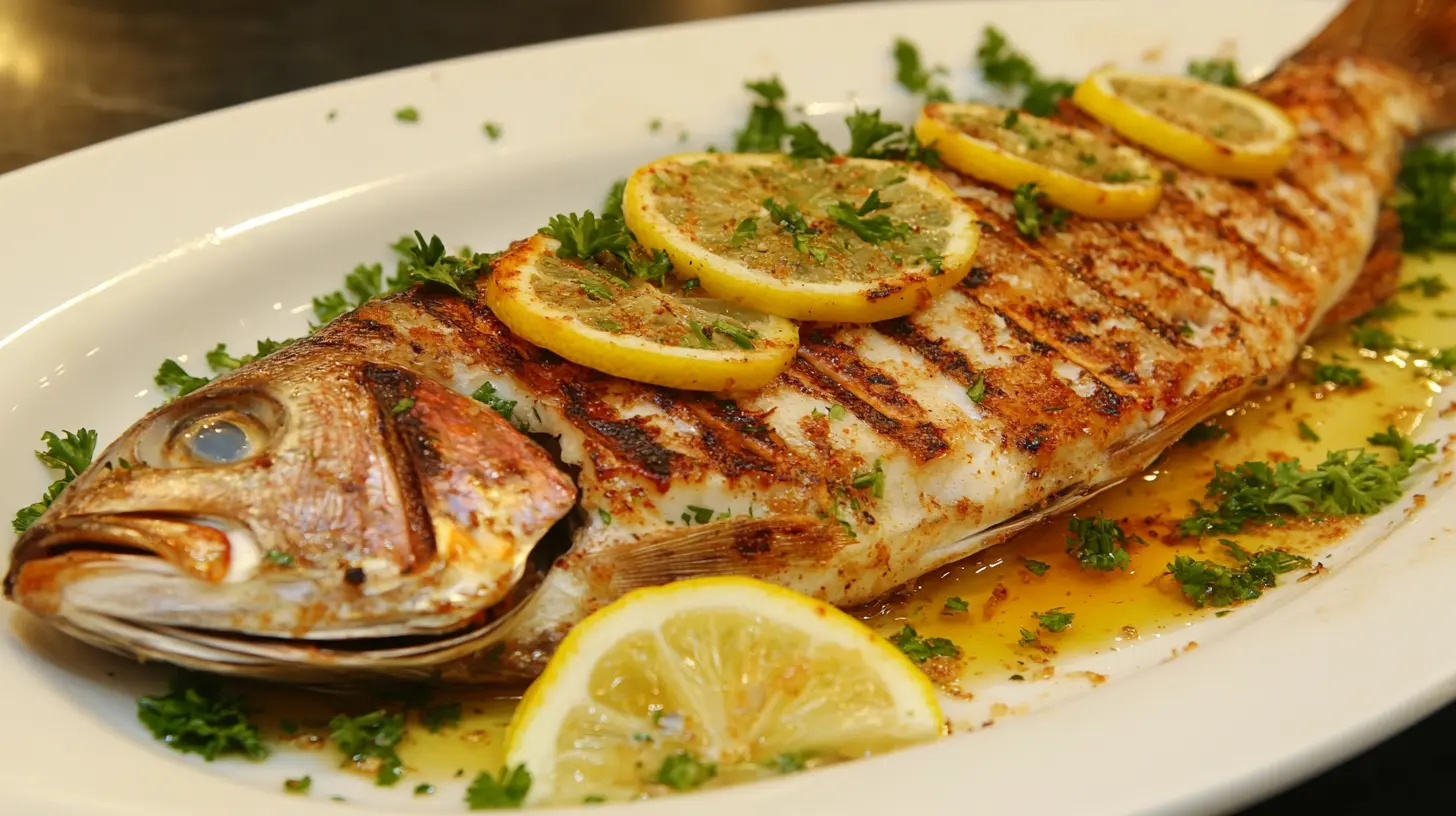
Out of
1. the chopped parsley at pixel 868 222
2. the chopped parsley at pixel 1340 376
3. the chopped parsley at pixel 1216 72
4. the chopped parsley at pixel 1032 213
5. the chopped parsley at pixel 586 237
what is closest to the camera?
the chopped parsley at pixel 586 237

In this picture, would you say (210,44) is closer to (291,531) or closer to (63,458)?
(63,458)

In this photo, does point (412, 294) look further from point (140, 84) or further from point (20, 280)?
point (140, 84)

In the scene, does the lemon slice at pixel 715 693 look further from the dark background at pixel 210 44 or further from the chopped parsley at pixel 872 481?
the dark background at pixel 210 44

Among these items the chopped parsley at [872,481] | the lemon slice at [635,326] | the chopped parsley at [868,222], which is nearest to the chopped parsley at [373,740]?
the lemon slice at [635,326]

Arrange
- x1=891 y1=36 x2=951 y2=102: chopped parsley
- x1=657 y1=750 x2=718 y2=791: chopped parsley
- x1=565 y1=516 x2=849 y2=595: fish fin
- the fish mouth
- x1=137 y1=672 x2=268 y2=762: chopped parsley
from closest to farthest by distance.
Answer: the fish mouth
x1=657 y1=750 x2=718 y2=791: chopped parsley
x1=137 y1=672 x2=268 y2=762: chopped parsley
x1=565 y1=516 x2=849 y2=595: fish fin
x1=891 y1=36 x2=951 y2=102: chopped parsley

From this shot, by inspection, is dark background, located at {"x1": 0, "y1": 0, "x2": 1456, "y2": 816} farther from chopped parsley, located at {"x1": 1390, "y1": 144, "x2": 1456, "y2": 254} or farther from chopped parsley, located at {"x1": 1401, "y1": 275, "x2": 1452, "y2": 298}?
chopped parsley, located at {"x1": 1401, "y1": 275, "x2": 1452, "y2": 298}

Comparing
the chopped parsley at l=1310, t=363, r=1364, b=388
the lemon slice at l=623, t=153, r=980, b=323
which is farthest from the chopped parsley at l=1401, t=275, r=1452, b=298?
the lemon slice at l=623, t=153, r=980, b=323
